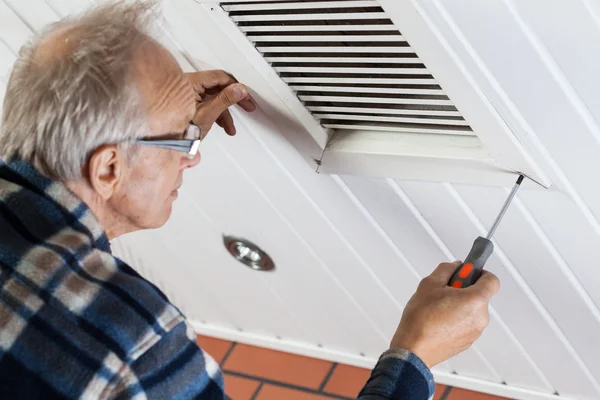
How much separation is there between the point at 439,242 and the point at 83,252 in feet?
2.74

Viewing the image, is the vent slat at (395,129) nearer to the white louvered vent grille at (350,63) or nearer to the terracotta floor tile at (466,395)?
the white louvered vent grille at (350,63)

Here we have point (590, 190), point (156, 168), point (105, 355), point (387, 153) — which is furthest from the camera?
point (387, 153)

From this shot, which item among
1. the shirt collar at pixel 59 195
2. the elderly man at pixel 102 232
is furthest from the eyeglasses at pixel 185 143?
the shirt collar at pixel 59 195

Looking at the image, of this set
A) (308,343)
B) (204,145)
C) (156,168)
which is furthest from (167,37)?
(308,343)

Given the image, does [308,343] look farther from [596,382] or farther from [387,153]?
[387,153]

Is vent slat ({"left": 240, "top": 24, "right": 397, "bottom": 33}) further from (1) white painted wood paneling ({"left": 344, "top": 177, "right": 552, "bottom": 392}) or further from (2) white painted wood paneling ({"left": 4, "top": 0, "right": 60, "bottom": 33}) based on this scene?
(2) white painted wood paneling ({"left": 4, "top": 0, "right": 60, "bottom": 33})

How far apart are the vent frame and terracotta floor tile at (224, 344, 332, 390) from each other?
0.80 meters

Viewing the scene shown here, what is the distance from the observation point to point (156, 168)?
132cm

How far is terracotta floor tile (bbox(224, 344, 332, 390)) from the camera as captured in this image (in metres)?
2.35

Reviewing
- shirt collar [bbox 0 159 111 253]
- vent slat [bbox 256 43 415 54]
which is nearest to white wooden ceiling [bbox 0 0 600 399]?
vent slat [bbox 256 43 415 54]

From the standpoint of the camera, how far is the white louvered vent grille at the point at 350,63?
4.43ft

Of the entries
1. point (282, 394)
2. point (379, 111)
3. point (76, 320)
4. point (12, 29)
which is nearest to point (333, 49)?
point (379, 111)

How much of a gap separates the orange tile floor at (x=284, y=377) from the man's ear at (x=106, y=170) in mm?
1174

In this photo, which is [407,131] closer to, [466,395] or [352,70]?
[352,70]
